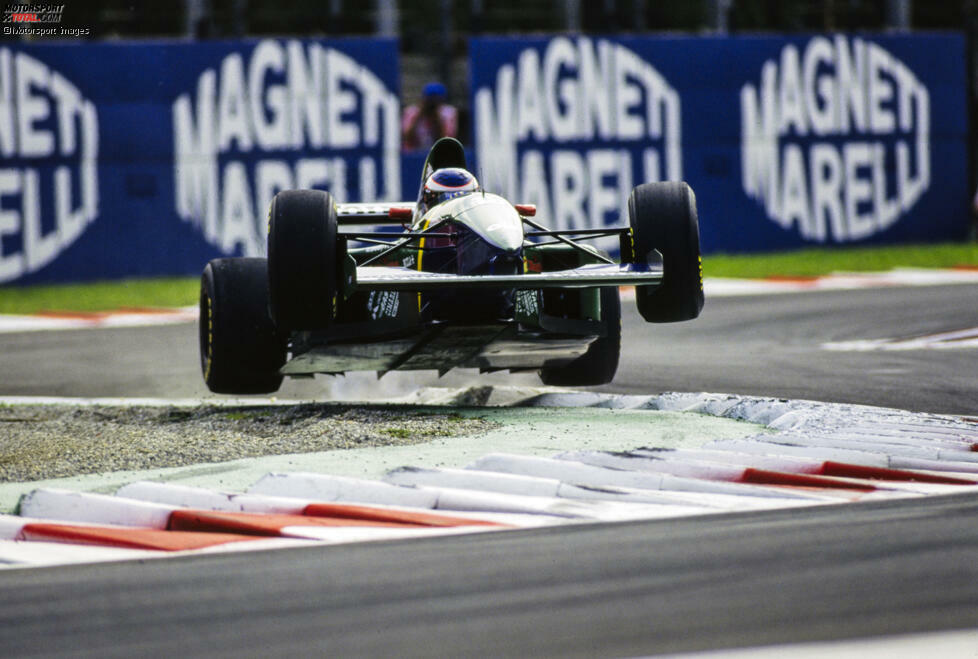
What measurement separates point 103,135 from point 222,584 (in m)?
11.9

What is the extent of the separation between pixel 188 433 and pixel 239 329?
0.94m

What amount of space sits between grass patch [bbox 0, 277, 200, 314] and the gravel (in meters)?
6.09

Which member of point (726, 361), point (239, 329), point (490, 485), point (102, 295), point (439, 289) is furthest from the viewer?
point (102, 295)

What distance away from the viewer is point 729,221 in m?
17.2

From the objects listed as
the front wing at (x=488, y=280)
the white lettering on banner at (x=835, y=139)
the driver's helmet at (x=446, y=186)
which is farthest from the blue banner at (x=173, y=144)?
the front wing at (x=488, y=280)

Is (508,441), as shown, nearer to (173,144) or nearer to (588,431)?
(588,431)

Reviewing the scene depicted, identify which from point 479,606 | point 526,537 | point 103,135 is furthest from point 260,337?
point 103,135

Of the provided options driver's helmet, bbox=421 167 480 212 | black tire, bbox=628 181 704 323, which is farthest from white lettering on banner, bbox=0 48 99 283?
black tire, bbox=628 181 704 323

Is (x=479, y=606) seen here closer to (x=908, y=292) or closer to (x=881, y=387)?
(x=881, y=387)

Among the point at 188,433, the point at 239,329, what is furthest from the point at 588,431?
the point at 239,329

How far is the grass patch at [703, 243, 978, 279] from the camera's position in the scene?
15.8m

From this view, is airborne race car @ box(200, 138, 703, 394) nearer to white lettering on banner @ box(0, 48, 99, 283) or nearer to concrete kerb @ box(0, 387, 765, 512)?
concrete kerb @ box(0, 387, 765, 512)

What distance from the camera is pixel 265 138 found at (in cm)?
1591

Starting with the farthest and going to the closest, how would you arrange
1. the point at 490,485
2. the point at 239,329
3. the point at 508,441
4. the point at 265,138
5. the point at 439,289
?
the point at 265,138
the point at 239,329
the point at 439,289
the point at 508,441
the point at 490,485
